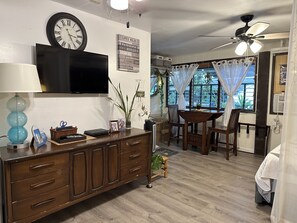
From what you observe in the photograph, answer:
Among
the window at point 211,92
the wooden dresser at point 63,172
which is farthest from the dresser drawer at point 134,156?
the window at point 211,92

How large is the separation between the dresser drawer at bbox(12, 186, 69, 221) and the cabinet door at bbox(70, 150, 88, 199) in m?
0.08

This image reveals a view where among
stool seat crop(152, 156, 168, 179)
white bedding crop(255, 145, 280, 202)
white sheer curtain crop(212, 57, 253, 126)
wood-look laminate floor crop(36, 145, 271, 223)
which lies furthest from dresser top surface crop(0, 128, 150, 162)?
white sheer curtain crop(212, 57, 253, 126)

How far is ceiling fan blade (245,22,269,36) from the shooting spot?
7.81ft

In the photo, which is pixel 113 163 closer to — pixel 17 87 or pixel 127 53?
pixel 17 87

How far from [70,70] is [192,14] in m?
1.70

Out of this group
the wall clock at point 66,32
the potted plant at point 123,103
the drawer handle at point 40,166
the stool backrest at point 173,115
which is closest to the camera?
the drawer handle at point 40,166

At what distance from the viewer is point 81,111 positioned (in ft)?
8.65

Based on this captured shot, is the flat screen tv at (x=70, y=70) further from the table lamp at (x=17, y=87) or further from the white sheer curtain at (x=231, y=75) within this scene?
the white sheer curtain at (x=231, y=75)

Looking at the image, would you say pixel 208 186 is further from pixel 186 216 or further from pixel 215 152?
pixel 215 152

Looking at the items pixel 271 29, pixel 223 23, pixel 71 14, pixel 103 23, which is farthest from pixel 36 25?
pixel 271 29

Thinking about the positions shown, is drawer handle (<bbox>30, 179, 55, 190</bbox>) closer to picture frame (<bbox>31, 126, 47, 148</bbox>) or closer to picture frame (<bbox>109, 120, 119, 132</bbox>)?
picture frame (<bbox>31, 126, 47, 148</bbox>)

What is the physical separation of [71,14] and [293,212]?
2995mm

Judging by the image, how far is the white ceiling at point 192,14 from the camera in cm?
237

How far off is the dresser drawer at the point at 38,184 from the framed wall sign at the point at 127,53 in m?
1.70
